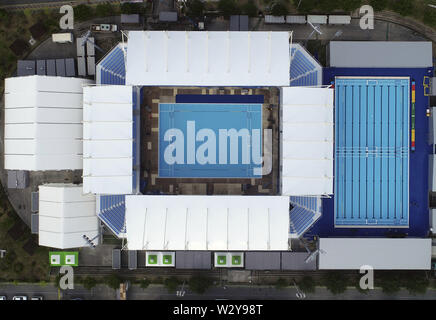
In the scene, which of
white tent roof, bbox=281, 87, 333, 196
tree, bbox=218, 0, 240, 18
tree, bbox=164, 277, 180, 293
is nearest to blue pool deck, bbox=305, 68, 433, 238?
white tent roof, bbox=281, 87, 333, 196

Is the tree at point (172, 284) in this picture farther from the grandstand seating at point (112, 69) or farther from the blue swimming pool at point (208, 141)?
the grandstand seating at point (112, 69)

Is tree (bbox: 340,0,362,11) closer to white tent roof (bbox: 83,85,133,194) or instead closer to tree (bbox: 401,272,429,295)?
white tent roof (bbox: 83,85,133,194)

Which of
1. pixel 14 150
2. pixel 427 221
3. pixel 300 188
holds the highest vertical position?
pixel 14 150

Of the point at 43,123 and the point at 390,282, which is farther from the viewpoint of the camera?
the point at 390,282

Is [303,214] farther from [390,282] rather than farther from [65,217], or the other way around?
[65,217]

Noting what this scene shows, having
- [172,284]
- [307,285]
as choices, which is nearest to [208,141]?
[172,284]

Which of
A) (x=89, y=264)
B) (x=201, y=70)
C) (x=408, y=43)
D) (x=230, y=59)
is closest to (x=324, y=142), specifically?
(x=230, y=59)

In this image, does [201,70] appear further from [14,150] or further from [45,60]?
[14,150]
